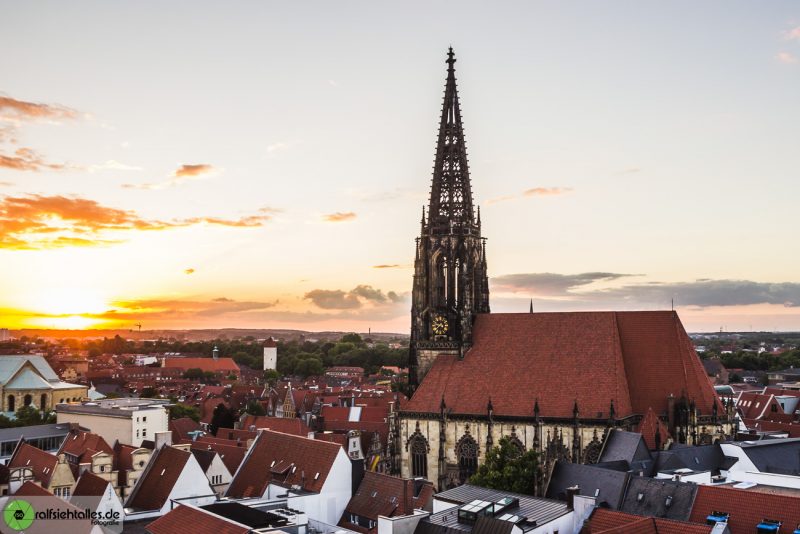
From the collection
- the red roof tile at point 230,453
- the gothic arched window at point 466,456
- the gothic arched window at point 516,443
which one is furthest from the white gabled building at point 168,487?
the gothic arched window at point 516,443

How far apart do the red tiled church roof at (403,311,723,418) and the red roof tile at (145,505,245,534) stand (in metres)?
28.1

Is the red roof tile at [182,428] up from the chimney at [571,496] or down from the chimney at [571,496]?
down

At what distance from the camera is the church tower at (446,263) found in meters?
64.8

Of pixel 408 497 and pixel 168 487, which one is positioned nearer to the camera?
pixel 168 487

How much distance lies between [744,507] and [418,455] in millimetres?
29355

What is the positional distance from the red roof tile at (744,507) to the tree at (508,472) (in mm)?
12697

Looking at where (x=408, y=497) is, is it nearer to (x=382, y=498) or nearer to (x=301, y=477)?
(x=382, y=498)

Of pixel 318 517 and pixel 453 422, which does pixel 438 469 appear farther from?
pixel 318 517

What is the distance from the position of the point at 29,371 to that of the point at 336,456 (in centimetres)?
7082

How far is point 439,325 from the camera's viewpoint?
64.9 m

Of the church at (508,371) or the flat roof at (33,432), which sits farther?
the flat roof at (33,432)

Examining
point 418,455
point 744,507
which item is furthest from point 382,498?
point 744,507

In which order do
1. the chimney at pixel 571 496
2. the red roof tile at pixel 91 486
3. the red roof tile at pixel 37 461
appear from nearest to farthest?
the chimney at pixel 571 496 < the red roof tile at pixel 91 486 < the red roof tile at pixel 37 461

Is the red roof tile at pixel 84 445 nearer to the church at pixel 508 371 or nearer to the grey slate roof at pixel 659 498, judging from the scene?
the church at pixel 508 371
